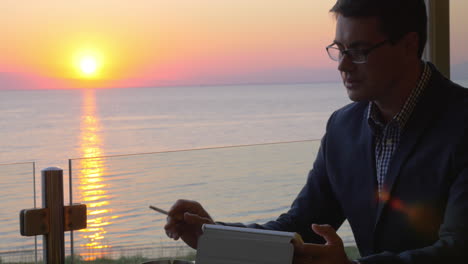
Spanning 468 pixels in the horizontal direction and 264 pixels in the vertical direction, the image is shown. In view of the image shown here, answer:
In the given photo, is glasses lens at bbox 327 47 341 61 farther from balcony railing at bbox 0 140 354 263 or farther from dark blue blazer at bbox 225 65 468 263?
balcony railing at bbox 0 140 354 263

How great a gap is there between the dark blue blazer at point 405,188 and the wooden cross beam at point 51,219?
520 mm

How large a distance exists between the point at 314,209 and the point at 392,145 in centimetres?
27

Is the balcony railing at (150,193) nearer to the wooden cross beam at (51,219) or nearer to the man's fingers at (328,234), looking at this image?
the wooden cross beam at (51,219)

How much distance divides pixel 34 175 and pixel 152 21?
108 feet

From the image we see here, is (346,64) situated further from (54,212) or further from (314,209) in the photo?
(54,212)

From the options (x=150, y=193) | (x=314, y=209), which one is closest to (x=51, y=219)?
(x=150, y=193)

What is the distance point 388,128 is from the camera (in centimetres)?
163

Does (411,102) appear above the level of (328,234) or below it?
above

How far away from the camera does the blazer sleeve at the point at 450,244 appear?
1.27 m

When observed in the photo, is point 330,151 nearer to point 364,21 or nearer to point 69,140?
point 364,21

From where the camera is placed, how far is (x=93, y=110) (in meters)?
37.6

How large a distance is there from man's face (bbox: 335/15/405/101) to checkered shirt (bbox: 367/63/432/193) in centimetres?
7

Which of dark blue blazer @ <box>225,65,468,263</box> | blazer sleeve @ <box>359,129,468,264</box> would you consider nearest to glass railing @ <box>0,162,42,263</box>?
dark blue blazer @ <box>225,65,468,263</box>

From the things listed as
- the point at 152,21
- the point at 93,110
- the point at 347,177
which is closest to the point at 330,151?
the point at 347,177
